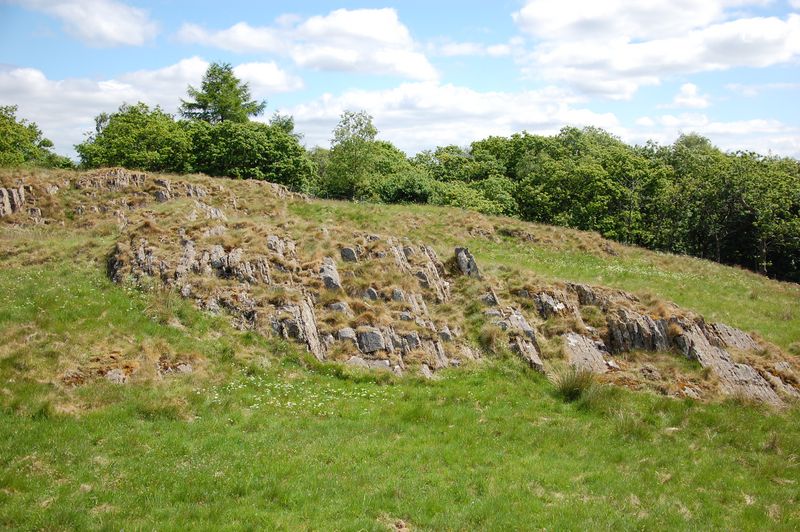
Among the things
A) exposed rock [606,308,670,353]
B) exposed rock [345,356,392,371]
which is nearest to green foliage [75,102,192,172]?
exposed rock [345,356,392,371]

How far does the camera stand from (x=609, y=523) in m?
12.4

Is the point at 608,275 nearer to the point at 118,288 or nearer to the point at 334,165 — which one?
the point at 118,288

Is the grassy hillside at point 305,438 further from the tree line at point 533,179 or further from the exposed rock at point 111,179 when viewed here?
the tree line at point 533,179

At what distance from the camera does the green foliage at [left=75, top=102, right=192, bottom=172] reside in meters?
52.8

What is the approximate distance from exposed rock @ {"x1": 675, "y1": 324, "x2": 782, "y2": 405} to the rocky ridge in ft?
0.18

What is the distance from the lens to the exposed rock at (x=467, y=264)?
28875 millimetres

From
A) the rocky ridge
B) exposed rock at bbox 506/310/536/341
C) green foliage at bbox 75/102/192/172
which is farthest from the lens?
green foliage at bbox 75/102/192/172

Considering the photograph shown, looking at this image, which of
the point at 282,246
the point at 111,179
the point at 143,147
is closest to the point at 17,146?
the point at 143,147

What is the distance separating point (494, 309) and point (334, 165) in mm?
40673

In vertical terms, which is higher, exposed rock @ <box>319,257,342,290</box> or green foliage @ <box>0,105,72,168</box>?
green foliage @ <box>0,105,72,168</box>

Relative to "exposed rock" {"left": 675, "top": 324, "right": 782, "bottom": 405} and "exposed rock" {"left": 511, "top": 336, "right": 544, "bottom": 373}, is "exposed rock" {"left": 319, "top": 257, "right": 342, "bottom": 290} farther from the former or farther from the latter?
"exposed rock" {"left": 675, "top": 324, "right": 782, "bottom": 405}

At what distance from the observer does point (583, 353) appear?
2445cm

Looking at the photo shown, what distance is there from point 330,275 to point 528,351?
30.5 ft

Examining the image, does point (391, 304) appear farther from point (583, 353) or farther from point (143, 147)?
point (143, 147)
